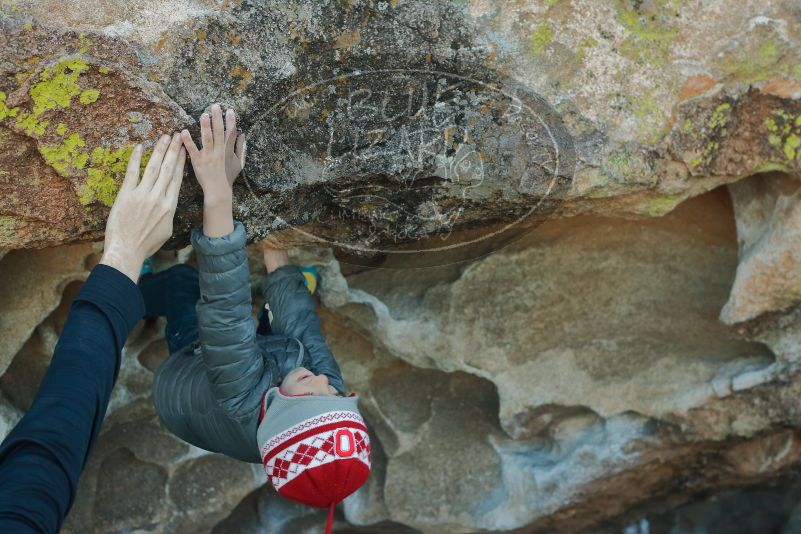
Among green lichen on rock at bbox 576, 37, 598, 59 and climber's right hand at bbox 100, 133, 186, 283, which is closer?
climber's right hand at bbox 100, 133, 186, 283

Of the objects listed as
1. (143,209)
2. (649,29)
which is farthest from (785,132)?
(143,209)

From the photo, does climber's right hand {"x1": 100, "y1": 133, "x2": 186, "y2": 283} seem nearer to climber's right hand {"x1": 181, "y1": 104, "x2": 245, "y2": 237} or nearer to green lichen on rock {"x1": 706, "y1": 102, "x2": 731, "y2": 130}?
climber's right hand {"x1": 181, "y1": 104, "x2": 245, "y2": 237}

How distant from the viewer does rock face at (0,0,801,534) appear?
1557 millimetres

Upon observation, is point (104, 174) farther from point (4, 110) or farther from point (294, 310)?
point (294, 310)

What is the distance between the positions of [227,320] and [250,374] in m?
0.14

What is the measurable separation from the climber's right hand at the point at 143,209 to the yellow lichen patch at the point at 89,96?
0.34 ft

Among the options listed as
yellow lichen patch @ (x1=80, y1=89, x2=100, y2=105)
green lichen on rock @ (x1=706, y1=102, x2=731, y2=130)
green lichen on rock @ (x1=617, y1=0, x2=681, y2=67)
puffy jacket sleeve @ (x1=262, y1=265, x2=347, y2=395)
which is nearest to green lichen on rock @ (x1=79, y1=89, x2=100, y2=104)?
yellow lichen patch @ (x1=80, y1=89, x2=100, y2=105)

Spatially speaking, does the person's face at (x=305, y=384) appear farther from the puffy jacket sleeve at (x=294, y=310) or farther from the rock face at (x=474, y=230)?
the rock face at (x=474, y=230)

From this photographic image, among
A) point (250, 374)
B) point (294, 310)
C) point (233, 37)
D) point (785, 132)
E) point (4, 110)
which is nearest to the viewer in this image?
point (4, 110)

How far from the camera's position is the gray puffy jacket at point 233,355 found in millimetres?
1562

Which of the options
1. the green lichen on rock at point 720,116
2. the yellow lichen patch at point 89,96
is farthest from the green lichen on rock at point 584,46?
the yellow lichen patch at point 89,96

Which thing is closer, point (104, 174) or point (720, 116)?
point (104, 174)

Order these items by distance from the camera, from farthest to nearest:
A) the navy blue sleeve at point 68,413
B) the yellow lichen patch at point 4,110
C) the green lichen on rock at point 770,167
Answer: the green lichen on rock at point 770,167 → the yellow lichen patch at point 4,110 → the navy blue sleeve at point 68,413

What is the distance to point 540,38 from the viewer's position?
5.65ft
